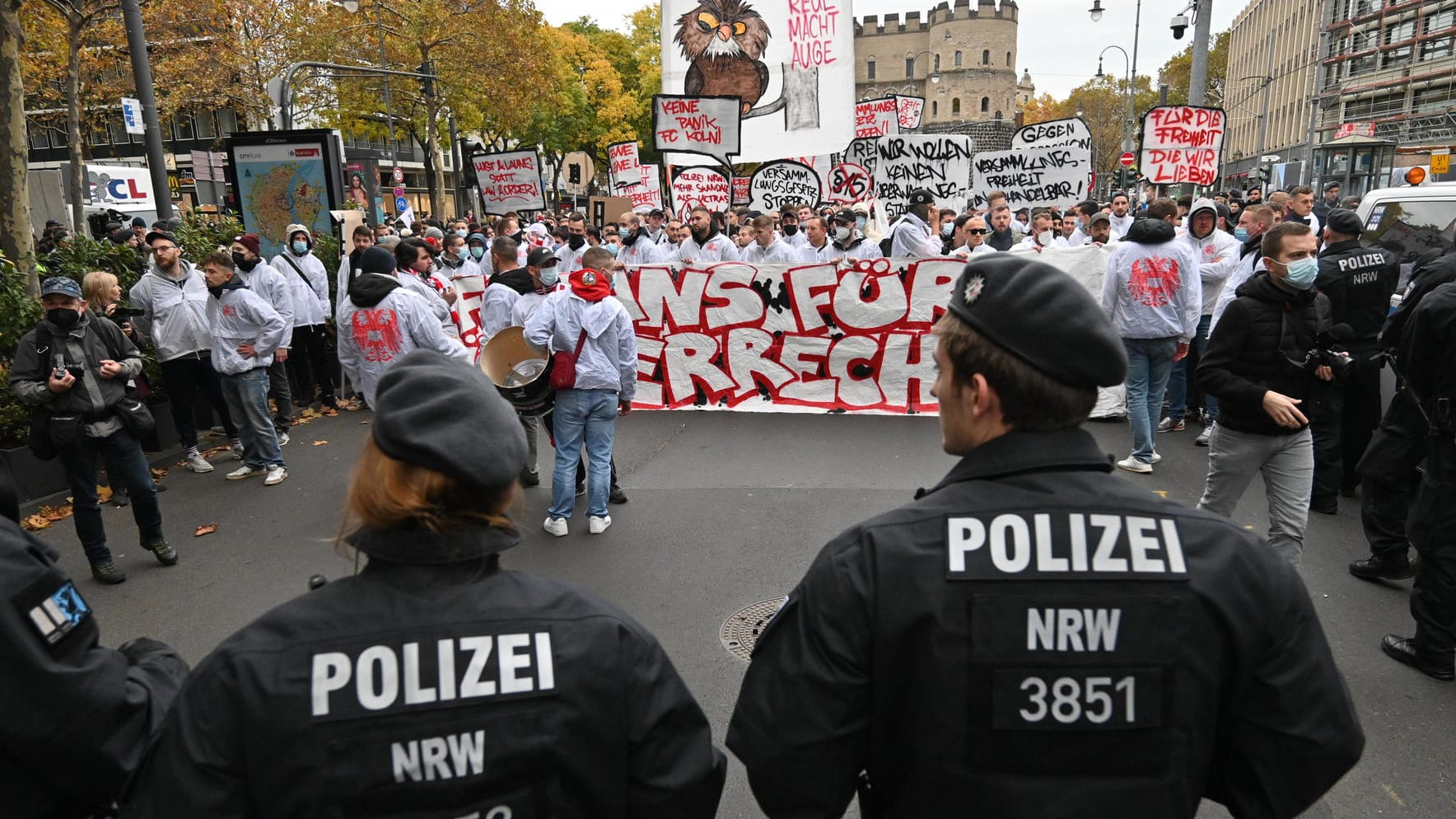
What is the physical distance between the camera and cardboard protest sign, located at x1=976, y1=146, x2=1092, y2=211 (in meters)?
13.3

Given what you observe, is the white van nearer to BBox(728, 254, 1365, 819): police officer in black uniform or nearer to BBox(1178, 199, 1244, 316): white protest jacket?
BBox(1178, 199, 1244, 316): white protest jacket

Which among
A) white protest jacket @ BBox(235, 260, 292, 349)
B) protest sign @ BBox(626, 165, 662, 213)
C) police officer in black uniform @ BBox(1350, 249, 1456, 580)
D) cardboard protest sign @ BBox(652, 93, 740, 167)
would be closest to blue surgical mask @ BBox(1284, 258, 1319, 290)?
police officer in black uniform @ BBox(1350, 249, 1456, 580)

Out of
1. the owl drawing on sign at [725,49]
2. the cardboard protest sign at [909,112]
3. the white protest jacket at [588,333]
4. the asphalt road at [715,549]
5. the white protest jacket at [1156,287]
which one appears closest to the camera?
the asphalt road at [715,549]

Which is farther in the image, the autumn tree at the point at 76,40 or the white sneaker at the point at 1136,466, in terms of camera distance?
the autumn tree at the point at 76,40

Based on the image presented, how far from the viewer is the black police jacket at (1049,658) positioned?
1459 millimetres

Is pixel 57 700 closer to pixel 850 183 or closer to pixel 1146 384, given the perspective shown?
pixel 1146 384

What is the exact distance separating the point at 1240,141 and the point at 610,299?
99.1 metres

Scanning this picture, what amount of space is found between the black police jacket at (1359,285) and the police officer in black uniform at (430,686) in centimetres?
625

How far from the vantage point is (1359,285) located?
5980 mm

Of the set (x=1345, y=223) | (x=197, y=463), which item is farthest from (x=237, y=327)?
(x=1345, y=223)

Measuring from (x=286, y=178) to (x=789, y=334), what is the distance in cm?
828

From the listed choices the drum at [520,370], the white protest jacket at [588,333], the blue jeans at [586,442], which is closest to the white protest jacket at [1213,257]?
the white protest jacket at [588,333]

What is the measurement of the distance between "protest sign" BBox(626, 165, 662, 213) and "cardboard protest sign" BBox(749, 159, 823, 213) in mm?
2203

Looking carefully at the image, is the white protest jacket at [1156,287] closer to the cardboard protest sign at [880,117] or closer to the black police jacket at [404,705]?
the black police jacket at [404,705]
